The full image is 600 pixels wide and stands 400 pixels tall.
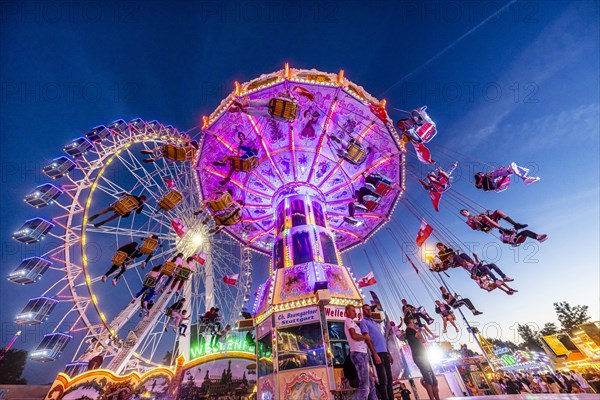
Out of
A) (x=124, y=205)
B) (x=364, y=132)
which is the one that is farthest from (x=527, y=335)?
(x=124, y=205)

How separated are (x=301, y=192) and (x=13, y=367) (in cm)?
6514

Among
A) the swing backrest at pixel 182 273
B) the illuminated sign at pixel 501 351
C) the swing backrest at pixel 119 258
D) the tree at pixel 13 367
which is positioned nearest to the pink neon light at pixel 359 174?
the swing backrest at pixel 182 273

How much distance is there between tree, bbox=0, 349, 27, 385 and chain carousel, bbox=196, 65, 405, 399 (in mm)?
56127

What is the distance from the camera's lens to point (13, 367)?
149 ft

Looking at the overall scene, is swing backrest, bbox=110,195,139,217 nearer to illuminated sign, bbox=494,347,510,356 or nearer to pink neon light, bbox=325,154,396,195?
pink neon light, bbox=325,154,396,195

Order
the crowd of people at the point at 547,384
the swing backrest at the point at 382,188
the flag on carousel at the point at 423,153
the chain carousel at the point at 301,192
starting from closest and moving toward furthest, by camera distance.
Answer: the chain carousel at the point at 301,192, the flag on carousel at the point at 423,153, the swing backrest at the point at 382,188, the crowd of people at the point at 547,384

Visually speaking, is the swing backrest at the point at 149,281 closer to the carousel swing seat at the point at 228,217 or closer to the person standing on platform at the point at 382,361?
the carousel swing seat at the point at 228,217

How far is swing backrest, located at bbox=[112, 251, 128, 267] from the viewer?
13117mm

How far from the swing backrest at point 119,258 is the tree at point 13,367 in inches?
2166

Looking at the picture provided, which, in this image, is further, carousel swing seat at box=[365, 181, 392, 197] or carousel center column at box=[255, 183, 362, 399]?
carousel swing seat at box=[365, 181, 392, 197]

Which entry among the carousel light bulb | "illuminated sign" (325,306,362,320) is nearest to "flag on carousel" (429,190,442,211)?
"illuminated sign" (325,306,362,320)

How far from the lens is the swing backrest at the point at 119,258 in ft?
43.0

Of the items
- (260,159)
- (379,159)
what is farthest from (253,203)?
(379,159)

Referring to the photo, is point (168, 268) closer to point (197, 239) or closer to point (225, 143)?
point (197, 239)
